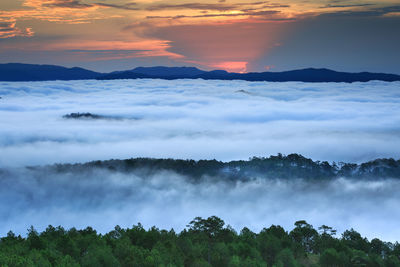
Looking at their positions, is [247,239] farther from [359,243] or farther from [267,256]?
[359,243]

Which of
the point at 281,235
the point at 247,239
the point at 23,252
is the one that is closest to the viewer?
the point at 23,252

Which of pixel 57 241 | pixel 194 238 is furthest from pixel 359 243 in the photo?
pixel 57 241

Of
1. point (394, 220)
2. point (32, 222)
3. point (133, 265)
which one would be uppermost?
point (133, 265)

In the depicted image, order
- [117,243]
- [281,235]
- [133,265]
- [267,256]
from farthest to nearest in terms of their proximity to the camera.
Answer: [281,235] < [267,256] < [117,243] < [133,265]

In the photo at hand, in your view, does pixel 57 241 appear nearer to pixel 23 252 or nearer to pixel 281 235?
pixel 23 252

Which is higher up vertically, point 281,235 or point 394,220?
point 281,235

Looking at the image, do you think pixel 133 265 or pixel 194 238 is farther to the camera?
pixel 194 238
